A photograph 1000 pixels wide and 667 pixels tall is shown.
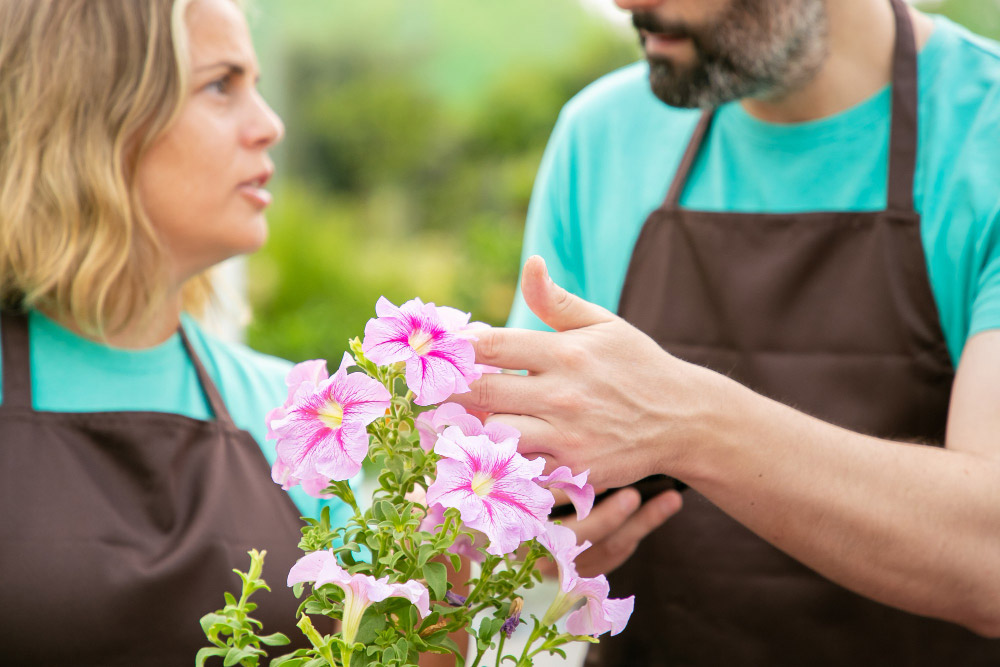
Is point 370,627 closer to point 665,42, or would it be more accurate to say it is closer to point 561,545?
point 561,545

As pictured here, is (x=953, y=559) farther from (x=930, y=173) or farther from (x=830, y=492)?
(x=930, y=173)

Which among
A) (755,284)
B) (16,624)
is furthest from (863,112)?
(16,624)

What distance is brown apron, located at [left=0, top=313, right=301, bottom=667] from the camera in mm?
1434

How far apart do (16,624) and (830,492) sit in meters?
1.23

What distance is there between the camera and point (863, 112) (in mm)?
1627

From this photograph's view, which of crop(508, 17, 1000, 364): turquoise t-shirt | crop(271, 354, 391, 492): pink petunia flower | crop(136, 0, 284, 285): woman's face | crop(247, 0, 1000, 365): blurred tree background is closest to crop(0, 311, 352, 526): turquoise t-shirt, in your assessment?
crop(136, 0, 284, 285): woman's face

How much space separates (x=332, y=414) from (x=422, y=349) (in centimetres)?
10

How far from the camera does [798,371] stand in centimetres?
156

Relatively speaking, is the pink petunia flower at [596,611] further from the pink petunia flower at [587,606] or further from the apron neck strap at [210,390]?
the apron neck strap at [210,390]

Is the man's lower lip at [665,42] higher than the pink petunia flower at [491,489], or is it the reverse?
the man's lower lip at [665,42]

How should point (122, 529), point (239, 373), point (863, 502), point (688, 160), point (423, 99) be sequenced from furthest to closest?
point (423, 99)
point (239, 373)
point (688, 160)
point (122, 529)
point (863, 502)

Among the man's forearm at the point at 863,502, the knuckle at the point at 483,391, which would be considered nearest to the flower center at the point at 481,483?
the knuckle at the point at 483,391

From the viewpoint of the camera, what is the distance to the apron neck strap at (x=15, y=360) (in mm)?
1572

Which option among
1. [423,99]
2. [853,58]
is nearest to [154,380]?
[853,58]
